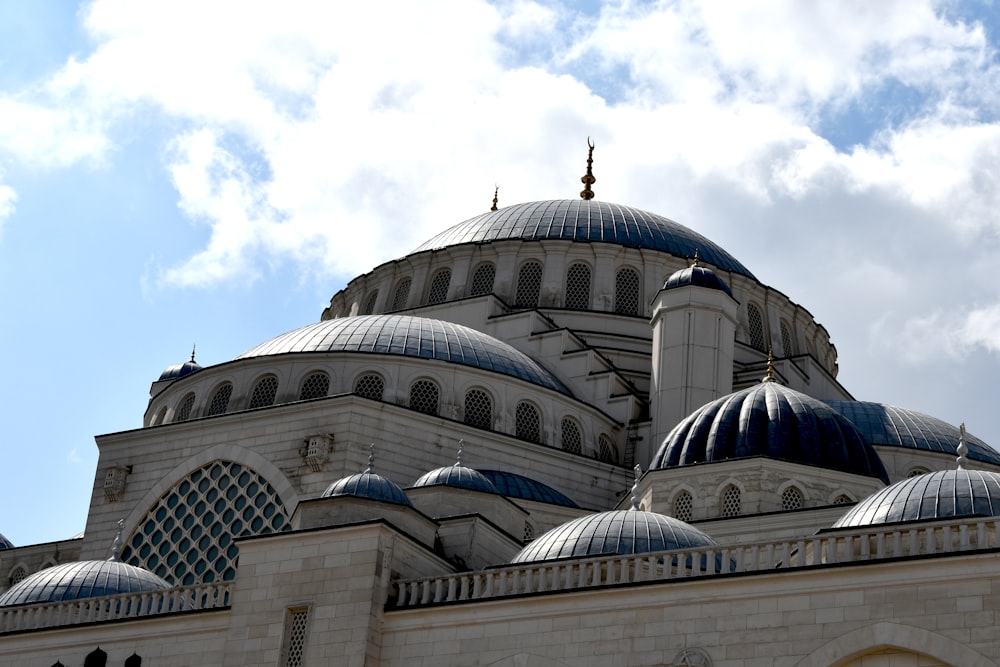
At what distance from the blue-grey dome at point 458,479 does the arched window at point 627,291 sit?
12.6m

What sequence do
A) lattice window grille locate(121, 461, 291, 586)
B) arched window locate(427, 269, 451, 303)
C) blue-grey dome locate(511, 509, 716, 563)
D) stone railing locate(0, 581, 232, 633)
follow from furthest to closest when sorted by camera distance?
1. arched window locate(427, 269, 451, 303)
2. lattice window grille locate(121, 461, 291, 586)
3. stone railing locate(0, 581, 232, 633)
4. blue-grey dome locate(511, 509, 716, 563)

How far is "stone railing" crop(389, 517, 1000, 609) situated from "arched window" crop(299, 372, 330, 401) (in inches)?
414

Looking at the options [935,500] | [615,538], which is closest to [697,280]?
[615,538]

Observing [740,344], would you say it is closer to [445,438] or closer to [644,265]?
[644,265]

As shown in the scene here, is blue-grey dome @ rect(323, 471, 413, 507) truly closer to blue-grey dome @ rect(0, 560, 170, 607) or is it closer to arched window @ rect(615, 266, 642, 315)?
blue-grey dome @ rect(0, 560, 170, 607)

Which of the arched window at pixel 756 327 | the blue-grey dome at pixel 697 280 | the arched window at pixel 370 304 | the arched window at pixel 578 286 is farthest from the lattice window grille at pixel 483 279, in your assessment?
the blue-grey dome at pixel 697 280

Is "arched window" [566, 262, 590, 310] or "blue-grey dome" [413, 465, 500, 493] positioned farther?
"arched window" [566, 262, 590, 310]

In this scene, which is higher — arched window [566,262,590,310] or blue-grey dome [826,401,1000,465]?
arched window [566,262,590,310]

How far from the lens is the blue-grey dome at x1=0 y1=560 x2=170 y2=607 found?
27.0 metres

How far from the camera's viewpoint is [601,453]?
34938mm

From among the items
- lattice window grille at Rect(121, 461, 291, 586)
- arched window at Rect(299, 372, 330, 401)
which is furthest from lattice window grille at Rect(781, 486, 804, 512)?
arched window at Rect(299, 372, 330, 401)

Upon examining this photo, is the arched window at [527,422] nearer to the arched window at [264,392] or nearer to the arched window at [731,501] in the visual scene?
the arched window at [264,392]

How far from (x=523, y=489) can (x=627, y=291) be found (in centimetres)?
1159

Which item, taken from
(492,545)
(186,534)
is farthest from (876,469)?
(186,534)
